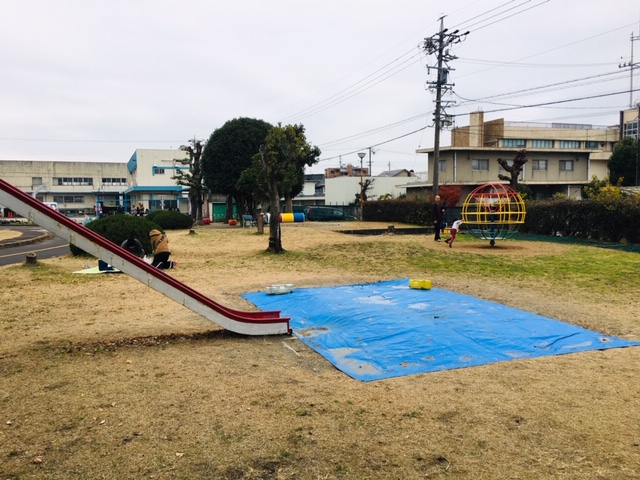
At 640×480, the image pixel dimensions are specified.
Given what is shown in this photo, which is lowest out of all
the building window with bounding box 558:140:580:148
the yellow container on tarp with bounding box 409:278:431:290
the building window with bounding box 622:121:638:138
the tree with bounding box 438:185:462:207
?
the yellow container on tarp with bounding box 409:278:431:290

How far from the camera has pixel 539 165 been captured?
43.9 meters

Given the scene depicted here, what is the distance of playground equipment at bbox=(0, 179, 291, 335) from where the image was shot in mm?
5438

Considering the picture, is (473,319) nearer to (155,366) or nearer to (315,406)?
(315,406)

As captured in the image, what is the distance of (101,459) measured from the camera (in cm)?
327

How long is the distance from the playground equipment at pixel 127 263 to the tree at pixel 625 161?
5069cm

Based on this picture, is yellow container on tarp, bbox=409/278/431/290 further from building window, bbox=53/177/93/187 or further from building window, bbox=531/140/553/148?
building window, bbox=53/177/93/187

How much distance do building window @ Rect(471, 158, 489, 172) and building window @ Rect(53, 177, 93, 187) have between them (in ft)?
176

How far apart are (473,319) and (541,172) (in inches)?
1611

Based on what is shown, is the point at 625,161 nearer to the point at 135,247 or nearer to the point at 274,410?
the point at 135,247

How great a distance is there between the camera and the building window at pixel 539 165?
43656 millimetres

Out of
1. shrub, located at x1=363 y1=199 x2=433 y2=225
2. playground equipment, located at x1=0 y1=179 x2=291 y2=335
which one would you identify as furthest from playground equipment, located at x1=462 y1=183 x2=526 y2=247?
shrub, located at x1=363 y1=199 x2=433 y2=225

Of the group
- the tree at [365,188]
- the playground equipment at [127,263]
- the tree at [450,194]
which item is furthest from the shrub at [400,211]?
the playground equipment at [127,263]

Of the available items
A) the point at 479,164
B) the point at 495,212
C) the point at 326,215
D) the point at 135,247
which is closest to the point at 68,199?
the point at 326,215

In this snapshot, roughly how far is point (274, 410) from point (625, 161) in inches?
2122
